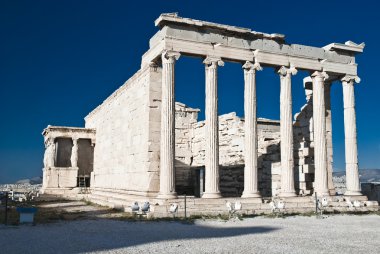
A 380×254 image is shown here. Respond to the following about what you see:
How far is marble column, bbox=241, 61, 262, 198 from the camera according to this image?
19297mm

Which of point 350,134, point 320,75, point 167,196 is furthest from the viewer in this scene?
point 350,134

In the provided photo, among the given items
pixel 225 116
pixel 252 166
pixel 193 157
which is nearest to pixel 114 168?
pixel 193 157

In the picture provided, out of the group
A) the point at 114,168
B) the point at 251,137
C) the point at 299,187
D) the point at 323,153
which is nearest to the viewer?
the point at 251,137

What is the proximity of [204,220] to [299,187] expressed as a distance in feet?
30.7

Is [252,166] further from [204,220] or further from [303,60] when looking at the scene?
[303,60]

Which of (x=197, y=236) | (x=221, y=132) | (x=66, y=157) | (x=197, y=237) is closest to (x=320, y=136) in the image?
(x=221, y=132)

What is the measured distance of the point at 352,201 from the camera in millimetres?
20688

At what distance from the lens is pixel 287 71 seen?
21.0 m

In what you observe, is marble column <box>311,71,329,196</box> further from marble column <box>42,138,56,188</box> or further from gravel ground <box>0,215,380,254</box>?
marble column <box>42,138,56,188</box>

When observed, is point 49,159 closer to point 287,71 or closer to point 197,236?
point 287,71

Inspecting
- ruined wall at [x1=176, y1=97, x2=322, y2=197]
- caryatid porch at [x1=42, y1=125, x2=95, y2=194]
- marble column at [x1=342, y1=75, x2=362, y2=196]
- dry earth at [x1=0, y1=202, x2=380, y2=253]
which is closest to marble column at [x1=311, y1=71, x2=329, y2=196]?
marble column at [x1=342, y1=75, x2=362, y2=196]

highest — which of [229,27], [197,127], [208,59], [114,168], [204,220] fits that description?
[229,27]

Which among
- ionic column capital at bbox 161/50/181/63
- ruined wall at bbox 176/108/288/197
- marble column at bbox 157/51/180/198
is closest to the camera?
marble column at bbox 157/51/180/198

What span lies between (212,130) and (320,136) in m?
5.98
